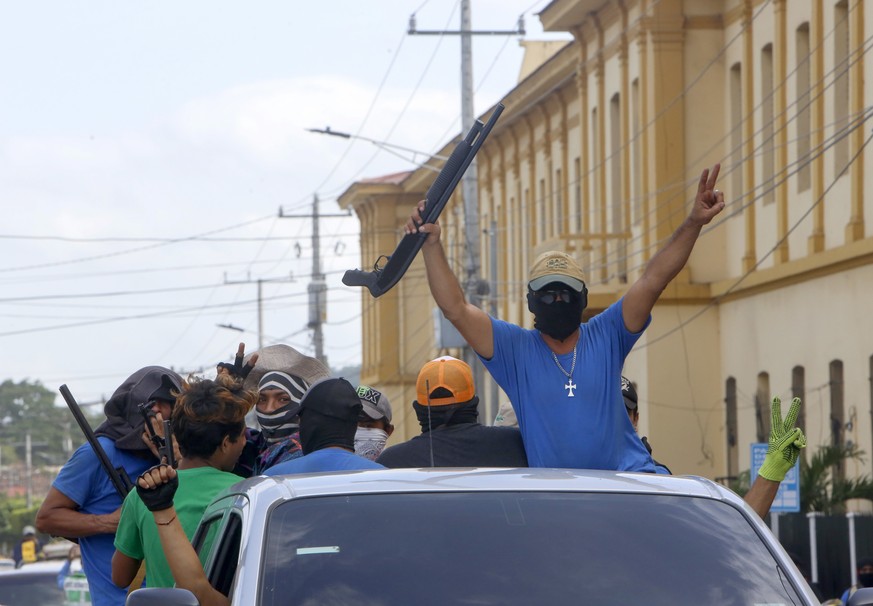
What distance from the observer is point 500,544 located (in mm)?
5016

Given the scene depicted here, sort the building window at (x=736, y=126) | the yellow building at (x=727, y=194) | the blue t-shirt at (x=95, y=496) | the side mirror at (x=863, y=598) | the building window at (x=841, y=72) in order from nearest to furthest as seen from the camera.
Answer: the side mirror at (x=863, y=598) < the blue t-shirt at (x=95, y=496) < the building window at (x=841, y=72) < the yellow building at (x=727, y=194) < the building window at (x=736, y=126)

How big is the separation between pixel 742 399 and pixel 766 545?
2693 centimetres

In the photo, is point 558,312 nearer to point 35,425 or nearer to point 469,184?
point 469,184

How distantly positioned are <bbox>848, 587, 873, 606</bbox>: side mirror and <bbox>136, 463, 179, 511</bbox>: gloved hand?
1938mm

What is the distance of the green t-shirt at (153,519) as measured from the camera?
6039 millimetres

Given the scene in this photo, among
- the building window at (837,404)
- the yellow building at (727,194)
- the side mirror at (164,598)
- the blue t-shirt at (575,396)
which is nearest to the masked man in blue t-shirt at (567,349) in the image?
the blue t-shirt at (575,396)

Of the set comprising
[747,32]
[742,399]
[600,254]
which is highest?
[747,32]

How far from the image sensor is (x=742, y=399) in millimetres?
31719

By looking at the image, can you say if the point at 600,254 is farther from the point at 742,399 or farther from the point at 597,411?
the point at 597,411

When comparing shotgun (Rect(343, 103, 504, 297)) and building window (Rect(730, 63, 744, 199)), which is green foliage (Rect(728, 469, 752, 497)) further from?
shotgun (Rect(343, 103, 504, 297))

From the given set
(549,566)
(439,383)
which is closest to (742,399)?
(439,383)

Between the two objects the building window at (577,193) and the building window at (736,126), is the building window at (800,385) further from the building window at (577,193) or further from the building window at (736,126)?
the building window at (577,193)

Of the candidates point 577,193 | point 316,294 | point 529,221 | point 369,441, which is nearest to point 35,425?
point 316,294

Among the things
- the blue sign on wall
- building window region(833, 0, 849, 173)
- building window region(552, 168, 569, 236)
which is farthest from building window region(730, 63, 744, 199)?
the blue sign on wall
